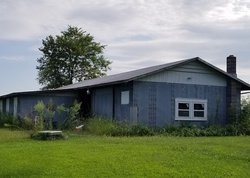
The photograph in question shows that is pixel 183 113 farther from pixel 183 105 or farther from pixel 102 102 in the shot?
pixel 102 102

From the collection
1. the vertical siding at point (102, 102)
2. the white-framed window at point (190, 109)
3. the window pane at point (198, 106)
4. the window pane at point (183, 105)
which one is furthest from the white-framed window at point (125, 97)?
the window pane at point (198, 106)

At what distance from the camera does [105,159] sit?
9500 millimetres

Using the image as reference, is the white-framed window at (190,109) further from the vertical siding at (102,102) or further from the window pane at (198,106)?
the vertical siding at (102,102)

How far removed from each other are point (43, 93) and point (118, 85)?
552cm

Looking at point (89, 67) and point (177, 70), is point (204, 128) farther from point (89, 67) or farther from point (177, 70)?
point (89, 67)

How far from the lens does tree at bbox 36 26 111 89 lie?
2050 inches

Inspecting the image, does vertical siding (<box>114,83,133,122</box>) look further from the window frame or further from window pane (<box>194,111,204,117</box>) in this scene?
window pane (<box>194,111,204,117</box>)

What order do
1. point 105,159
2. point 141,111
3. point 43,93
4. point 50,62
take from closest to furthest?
point 105,159 → point 141,111 → point 43,93 → point 50,62

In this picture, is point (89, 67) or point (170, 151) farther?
point (89, 67)

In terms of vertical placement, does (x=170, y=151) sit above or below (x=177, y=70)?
below

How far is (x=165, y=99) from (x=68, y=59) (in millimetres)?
33353

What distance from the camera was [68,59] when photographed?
52344mm

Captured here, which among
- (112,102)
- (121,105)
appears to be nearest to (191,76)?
(121,105)

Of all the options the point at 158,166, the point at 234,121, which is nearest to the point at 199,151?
the point at 158,166
